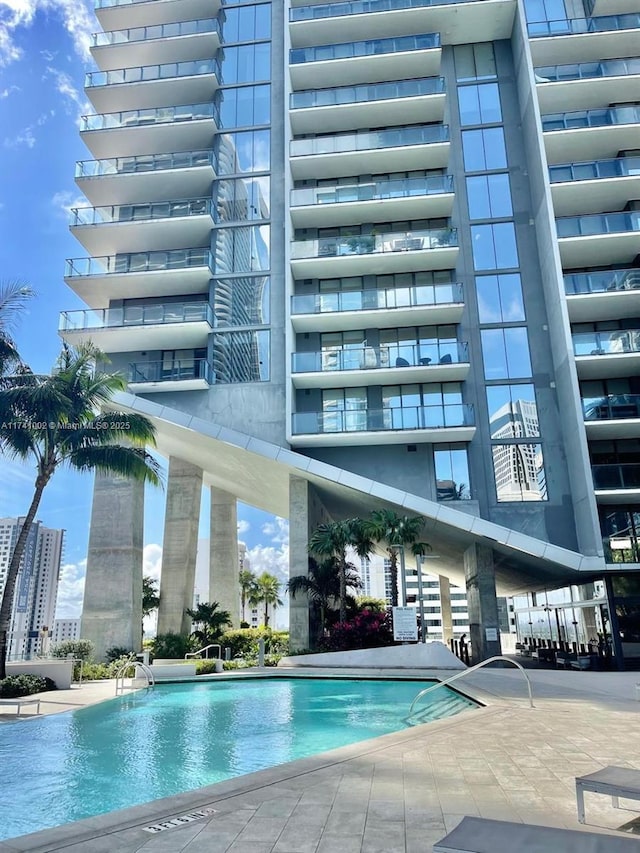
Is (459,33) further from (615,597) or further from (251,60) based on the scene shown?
(615,597)

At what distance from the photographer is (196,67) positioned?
3250 centimetres

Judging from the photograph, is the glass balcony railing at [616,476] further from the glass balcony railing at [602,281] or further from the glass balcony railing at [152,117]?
the glass balcony railing at [152,117]

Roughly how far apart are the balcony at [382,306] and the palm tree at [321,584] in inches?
421

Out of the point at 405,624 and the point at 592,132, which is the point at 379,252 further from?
the point at 405,624

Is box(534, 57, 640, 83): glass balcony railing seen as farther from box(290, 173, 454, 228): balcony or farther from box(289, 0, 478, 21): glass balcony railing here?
box(290, 173, 454, 228): balcony

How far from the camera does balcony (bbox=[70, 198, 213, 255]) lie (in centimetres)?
3048

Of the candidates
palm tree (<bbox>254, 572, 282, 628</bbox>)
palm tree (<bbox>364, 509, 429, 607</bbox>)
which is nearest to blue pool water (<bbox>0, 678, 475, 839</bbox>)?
palm tree (<bbox>364, 509, 429, 607</bbox>)

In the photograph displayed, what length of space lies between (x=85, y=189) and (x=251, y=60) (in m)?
11.2

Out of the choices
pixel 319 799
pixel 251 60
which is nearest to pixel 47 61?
pixel 251 60

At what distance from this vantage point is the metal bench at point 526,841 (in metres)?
3.09

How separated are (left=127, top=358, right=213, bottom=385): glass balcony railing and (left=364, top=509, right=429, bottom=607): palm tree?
1014 centimetres

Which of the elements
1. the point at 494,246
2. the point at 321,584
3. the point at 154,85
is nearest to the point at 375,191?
the point at 494,246

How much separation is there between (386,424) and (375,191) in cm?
1158

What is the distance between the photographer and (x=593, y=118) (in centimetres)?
2802
